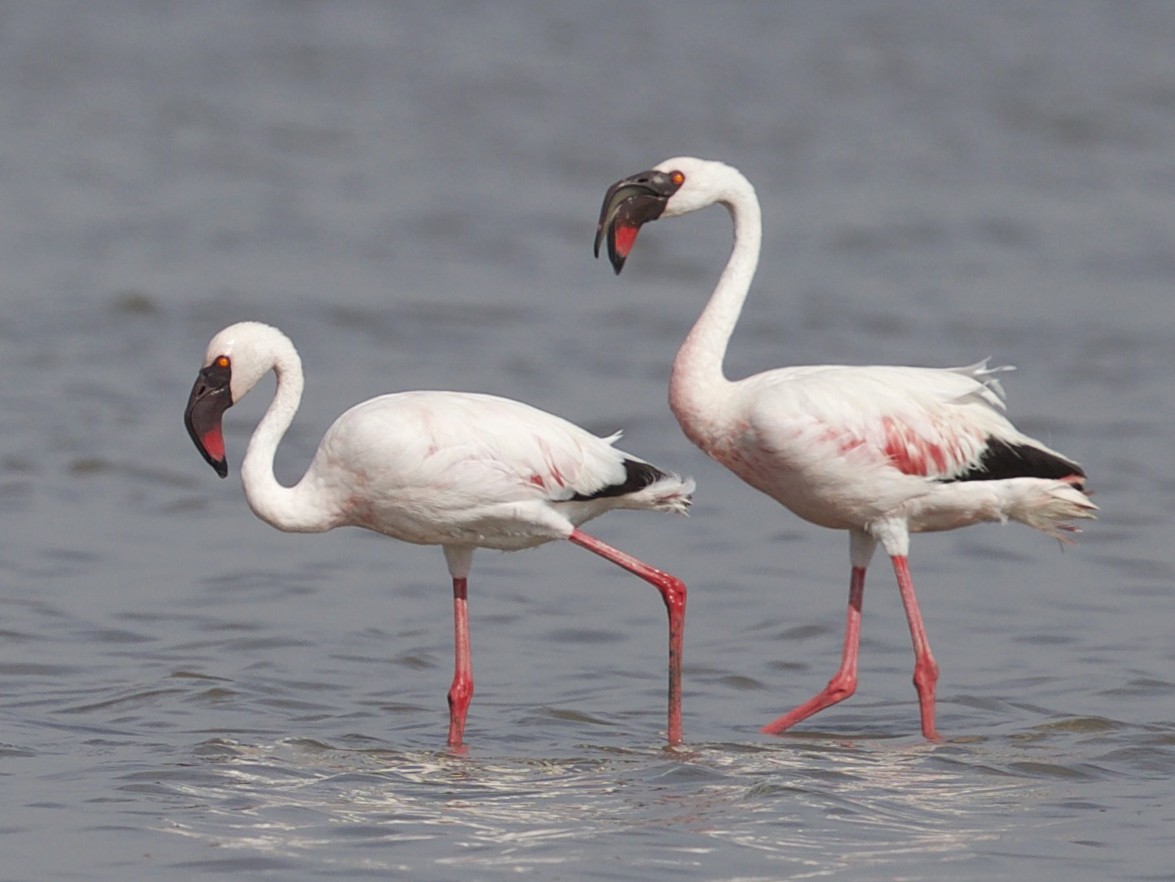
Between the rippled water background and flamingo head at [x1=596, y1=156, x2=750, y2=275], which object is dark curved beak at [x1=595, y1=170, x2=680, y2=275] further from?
the rippled water background

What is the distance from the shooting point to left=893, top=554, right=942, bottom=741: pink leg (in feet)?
25.4

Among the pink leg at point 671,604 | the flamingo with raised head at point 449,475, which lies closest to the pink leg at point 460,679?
the flamingo with raised head at point 449,475

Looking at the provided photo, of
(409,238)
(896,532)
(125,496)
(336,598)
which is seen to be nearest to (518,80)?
(409,238)

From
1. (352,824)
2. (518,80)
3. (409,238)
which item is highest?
(518,80)

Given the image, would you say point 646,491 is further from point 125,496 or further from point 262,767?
point 125,496

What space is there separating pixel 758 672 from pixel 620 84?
1501 cm

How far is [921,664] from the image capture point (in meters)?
7.85

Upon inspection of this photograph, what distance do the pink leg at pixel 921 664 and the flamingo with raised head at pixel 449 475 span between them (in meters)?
0.82

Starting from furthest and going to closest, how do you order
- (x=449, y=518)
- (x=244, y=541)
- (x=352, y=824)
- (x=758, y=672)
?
(x=244, y=541), (x=758, y=672), (x=449, y=518), (x=352, y=824)

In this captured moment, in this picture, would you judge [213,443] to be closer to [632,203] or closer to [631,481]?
[631,481]

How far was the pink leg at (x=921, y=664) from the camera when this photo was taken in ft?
25.4

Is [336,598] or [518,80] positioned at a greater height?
[518,80]

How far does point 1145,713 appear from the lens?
7883 mm

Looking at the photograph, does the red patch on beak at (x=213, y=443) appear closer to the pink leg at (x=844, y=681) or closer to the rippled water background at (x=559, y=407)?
the rippled water background at (x=559, y=407)
